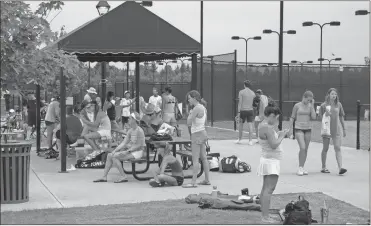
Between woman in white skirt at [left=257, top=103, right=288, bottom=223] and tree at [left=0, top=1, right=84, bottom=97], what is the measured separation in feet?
11.2

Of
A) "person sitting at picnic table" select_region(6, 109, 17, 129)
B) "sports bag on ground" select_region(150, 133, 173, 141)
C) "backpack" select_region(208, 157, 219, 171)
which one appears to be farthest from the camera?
"person sitting at picnic table" select_region(6, 109, 17, 129)

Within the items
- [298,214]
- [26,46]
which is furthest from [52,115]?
[298,214]

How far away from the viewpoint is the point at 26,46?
8562mm

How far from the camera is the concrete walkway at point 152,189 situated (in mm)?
9508

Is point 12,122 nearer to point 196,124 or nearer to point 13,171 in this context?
point 196,124

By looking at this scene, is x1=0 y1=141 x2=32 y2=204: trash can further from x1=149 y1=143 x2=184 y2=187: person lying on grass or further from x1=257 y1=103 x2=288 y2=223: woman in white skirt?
x1=257 y1=103 x2=288 y2=223: woman in white skirt

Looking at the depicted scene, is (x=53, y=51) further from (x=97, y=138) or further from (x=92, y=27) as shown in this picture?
(x=97, y=138)

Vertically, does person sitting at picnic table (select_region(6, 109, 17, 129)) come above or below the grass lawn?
above

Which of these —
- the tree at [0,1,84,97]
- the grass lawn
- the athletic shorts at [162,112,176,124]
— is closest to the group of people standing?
the grass lawn

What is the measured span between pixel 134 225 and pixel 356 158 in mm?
9048

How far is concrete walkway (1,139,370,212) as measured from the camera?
951 centimetres

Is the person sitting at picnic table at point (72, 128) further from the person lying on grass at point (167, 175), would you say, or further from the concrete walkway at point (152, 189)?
the person lying on grass at point (167, 175)

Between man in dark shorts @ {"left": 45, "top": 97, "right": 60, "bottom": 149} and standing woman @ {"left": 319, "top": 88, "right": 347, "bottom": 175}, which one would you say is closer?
standing woman @ {"left": 319, "top": 88, "right": 347, "bottom": 175}

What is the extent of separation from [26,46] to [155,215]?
2997 mm
